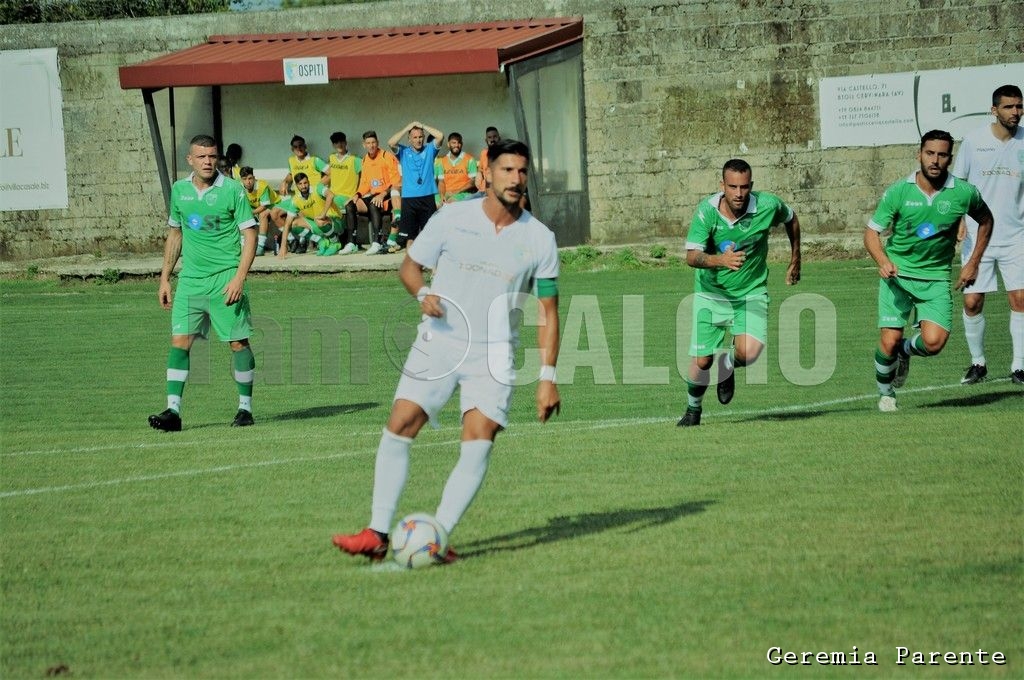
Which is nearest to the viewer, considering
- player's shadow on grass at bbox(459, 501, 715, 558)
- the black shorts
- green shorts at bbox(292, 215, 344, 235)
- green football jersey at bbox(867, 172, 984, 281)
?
player's shadow on grass at bbox(459, 501, 715, 558)

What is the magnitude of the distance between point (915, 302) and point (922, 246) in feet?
1.57

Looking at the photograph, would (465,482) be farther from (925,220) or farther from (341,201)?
(341,201)

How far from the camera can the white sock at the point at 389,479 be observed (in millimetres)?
6875

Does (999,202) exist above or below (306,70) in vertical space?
below

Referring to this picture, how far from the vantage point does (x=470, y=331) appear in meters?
7.06

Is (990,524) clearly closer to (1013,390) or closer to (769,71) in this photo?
(1013,390)

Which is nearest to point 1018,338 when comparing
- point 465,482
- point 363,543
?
point 465,482

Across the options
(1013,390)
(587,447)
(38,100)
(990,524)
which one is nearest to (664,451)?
(587,447)

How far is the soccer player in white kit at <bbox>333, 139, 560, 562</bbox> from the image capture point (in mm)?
6906

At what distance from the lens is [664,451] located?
1009 cm

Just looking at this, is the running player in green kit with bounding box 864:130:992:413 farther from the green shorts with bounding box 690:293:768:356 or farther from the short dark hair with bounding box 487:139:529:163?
the short dark hair with bounding box 487:139:529:163

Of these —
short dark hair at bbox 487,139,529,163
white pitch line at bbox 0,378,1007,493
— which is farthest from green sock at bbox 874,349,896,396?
short dark hair at bbox 487,139,529,163

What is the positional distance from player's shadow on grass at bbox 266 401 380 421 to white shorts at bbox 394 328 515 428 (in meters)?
5.61

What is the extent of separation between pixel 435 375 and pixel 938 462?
382cm
